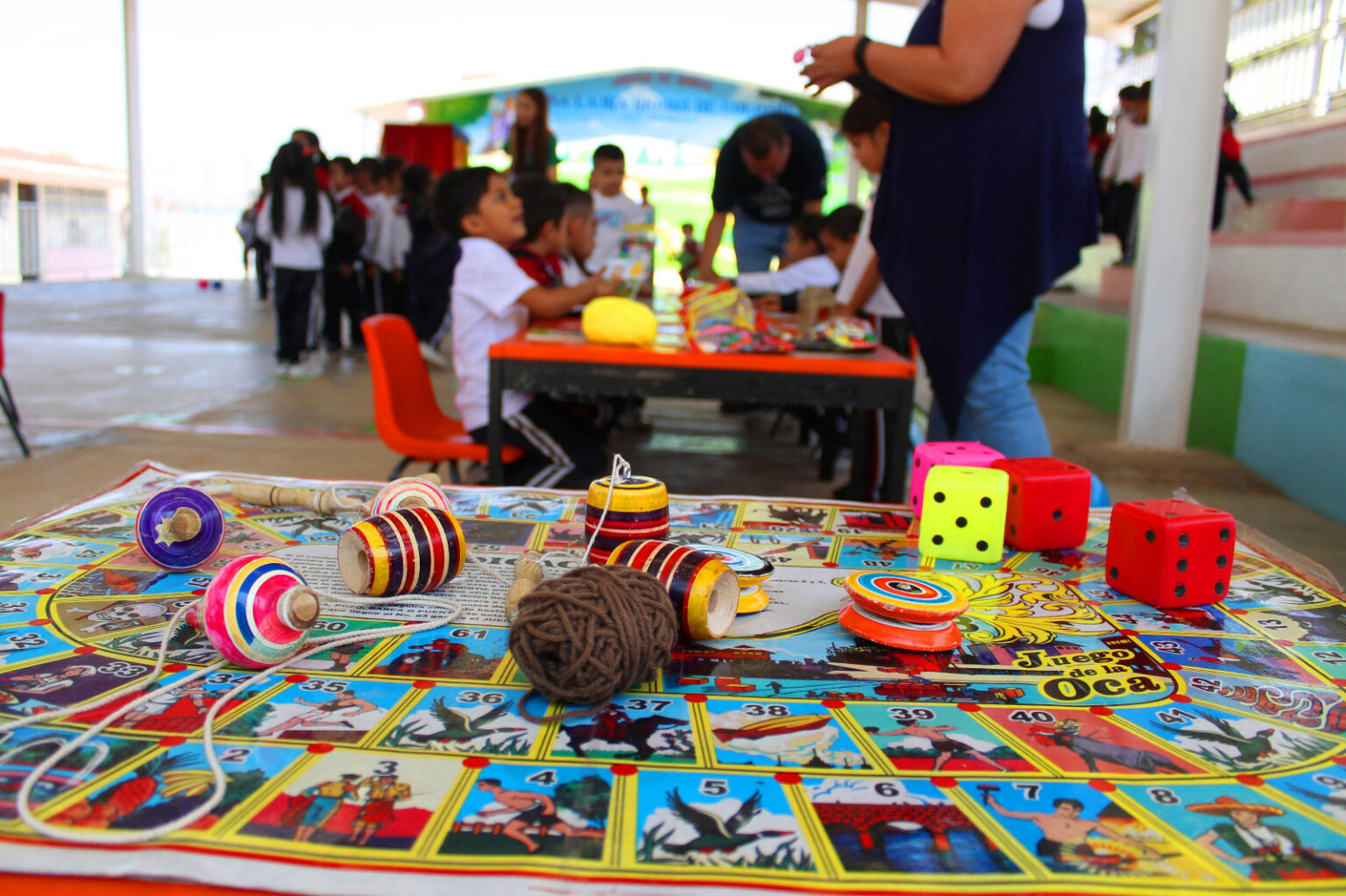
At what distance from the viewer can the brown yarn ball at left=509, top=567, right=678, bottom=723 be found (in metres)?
0.85

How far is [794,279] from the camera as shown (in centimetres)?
356

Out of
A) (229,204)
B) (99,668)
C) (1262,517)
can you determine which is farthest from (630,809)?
(229,204)

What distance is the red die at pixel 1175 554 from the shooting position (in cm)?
115

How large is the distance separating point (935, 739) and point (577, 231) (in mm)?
3275

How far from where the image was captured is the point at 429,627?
1.05 meters

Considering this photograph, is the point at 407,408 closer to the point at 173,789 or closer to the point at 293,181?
the point at 173,789

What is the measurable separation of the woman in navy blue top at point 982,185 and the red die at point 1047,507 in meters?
0.62

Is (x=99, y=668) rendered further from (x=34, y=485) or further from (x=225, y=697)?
(x=34, y=485)

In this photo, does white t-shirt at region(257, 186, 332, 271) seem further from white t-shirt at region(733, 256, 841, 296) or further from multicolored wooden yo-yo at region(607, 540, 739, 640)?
multicolored wooden yo-yo at region(607, 540, 739, 640)

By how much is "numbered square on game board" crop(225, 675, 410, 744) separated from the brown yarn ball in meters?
0.13

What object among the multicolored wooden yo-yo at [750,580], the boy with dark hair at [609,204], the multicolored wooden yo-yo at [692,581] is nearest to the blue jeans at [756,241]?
the boy with dark hair at [609,204]

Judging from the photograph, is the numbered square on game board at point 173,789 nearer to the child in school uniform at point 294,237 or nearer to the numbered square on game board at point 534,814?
the numbered square on game board at point 534,814

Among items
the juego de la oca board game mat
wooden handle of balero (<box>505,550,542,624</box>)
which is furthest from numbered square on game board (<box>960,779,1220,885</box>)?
wooden handle of balero (<box>505,550,542,624</box>)

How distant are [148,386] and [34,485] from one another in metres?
2.27
